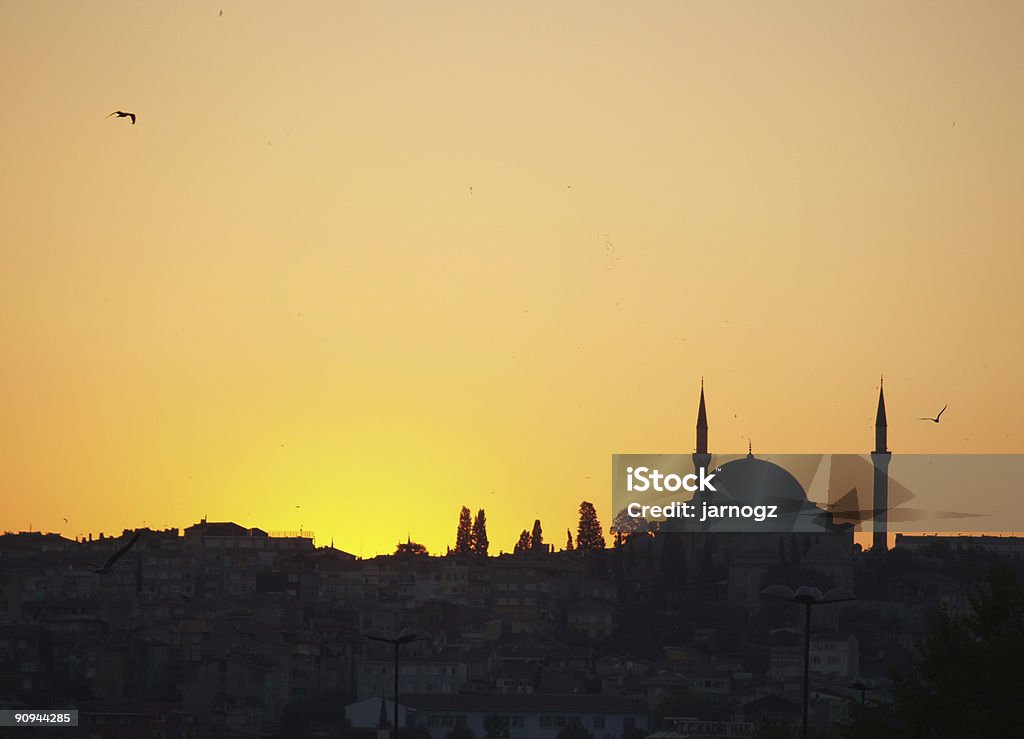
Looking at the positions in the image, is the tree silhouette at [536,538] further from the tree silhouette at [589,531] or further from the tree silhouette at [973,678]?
the tree silhouette at [973,678]

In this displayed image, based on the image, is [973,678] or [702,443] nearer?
[973,678]

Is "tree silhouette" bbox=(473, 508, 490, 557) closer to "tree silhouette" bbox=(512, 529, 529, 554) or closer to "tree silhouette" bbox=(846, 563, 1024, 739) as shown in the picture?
"tree silhouette" bbox=(512, 529, 529, 554)

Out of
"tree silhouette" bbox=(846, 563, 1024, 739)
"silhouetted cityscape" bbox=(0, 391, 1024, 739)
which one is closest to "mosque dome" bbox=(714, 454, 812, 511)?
"silhouetted cityscape" bbox=(0, 391, 1024, 739)

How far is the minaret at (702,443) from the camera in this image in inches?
4970

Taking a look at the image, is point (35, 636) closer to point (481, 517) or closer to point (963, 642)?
point (481, 517)

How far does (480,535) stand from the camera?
131500mm

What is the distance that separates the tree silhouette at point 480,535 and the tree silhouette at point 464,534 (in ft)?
0.99

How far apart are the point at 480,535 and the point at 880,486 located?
80.9 feet

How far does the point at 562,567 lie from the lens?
400 ft

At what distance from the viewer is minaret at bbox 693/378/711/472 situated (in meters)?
126

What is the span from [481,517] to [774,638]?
27772mm

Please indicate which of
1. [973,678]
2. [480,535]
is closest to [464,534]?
[480,535]

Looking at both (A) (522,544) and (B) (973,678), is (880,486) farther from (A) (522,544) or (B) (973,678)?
(B) (973,678)

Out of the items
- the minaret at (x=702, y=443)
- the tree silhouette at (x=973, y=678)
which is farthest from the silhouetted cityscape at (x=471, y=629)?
the tree silhouette at (x=973, y=678)
